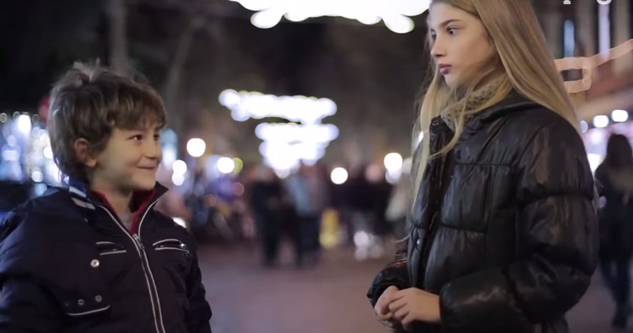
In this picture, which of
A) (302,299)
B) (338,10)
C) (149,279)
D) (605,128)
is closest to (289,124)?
(302,299)

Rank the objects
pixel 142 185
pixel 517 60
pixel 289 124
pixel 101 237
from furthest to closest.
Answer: pixel 289 124 → pixel 142 185 → pixel 101 237 → pixel 517 60

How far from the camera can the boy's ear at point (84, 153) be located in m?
1.65

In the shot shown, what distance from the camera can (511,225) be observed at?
1340 mm

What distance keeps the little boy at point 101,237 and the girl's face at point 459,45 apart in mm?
715

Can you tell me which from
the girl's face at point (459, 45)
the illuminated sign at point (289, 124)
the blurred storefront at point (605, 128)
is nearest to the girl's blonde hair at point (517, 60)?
the girl's face at point (459, 45)

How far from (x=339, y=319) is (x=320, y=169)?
14.6 feet

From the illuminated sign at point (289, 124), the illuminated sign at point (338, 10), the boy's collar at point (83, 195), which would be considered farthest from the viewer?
the illuminated sign at point (289, 124)

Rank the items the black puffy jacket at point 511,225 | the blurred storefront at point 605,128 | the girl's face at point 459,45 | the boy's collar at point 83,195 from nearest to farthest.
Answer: the black puffy jacket at point 511,225, the girl's face at point 459,45, the boy's collar at point 83,195, the blurred storefront at point 605,128

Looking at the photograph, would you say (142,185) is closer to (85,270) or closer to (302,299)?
(85,270)

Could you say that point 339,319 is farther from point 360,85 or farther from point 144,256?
point 360,85

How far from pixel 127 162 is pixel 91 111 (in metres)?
0.15

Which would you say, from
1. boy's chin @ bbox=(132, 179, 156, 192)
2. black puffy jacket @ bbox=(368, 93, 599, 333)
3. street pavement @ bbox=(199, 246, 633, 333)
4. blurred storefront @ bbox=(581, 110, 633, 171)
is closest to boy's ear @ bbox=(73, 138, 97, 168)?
boy's chin @ bbox=(132, 179, 156, 192)

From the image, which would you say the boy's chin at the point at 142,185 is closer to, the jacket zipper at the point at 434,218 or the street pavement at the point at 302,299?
the jacket zipper at the point at 434,218

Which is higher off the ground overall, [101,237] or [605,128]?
[605,128]
